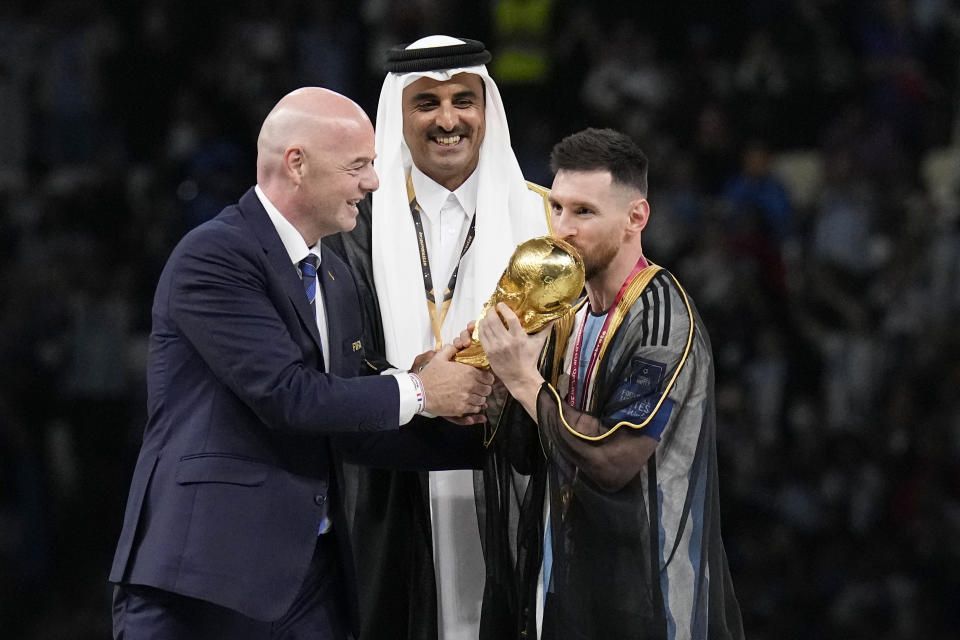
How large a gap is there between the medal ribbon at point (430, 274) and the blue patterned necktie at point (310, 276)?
21.0 inches

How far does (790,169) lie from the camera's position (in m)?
6.66

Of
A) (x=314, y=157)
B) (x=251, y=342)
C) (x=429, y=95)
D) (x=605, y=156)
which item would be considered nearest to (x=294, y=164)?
(x=314, y=157)

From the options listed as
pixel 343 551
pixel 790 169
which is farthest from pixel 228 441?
pixel 790 169

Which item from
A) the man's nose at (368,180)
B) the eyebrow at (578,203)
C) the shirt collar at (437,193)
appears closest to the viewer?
→ the eyebrow at (578,203)

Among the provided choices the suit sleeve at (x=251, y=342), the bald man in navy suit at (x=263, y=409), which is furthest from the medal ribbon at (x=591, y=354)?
Answer: the suit sleeve at (x=251, y=342)

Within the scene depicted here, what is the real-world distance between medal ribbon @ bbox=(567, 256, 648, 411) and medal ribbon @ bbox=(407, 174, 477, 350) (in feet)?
1.89

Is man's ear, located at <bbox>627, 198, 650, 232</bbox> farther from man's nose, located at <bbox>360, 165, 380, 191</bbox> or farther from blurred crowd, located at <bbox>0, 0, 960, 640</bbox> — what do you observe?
blurred crowd, located at <bbox>0, 0, 960, 640</bbox>

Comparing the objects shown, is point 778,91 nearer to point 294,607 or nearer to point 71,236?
point 71,236

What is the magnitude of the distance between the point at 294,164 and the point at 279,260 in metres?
0.21

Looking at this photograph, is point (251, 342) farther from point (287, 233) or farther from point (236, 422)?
point (287, 233)

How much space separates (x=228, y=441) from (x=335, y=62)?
4289 mm

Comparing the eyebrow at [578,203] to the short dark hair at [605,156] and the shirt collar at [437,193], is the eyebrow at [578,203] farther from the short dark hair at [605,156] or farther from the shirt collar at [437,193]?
the shirt collar at [437,193]

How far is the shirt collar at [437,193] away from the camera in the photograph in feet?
11.1

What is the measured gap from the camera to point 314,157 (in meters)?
2.67
